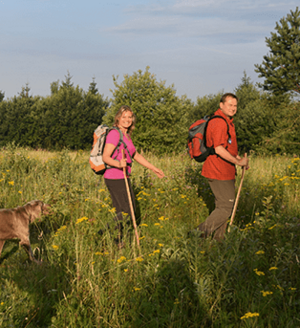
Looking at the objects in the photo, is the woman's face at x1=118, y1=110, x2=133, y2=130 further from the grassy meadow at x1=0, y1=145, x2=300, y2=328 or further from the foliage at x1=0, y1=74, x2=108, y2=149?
the foliage at x1=0, y1=74, x2=108, y2=149

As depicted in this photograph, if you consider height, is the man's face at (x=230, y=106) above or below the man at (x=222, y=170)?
above

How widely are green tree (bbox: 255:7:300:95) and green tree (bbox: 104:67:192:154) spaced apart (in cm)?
708

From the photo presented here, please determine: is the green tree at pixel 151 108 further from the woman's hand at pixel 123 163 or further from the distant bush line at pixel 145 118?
the woman's hand at pixel 123 163

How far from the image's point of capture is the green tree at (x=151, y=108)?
13.8 m

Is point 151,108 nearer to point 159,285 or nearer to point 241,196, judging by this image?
point 241,196

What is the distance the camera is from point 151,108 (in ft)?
45.2

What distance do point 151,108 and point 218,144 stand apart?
32.9ft

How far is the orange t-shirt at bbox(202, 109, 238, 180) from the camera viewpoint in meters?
4.05

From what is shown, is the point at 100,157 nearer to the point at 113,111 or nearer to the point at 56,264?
the point at 56,264

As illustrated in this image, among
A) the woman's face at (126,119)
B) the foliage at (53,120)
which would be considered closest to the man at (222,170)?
the woman's face at (126,119)

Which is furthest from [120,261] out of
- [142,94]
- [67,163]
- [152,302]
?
[142,94]

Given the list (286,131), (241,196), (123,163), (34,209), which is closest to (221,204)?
→ (123,163)

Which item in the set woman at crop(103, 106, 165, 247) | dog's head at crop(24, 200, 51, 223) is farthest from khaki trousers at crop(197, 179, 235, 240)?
dog's head at crop(24, 200, 51, 223)

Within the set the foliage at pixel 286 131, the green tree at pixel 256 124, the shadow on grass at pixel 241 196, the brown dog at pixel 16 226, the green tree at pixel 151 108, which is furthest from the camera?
the green tree at pixel 256 124
